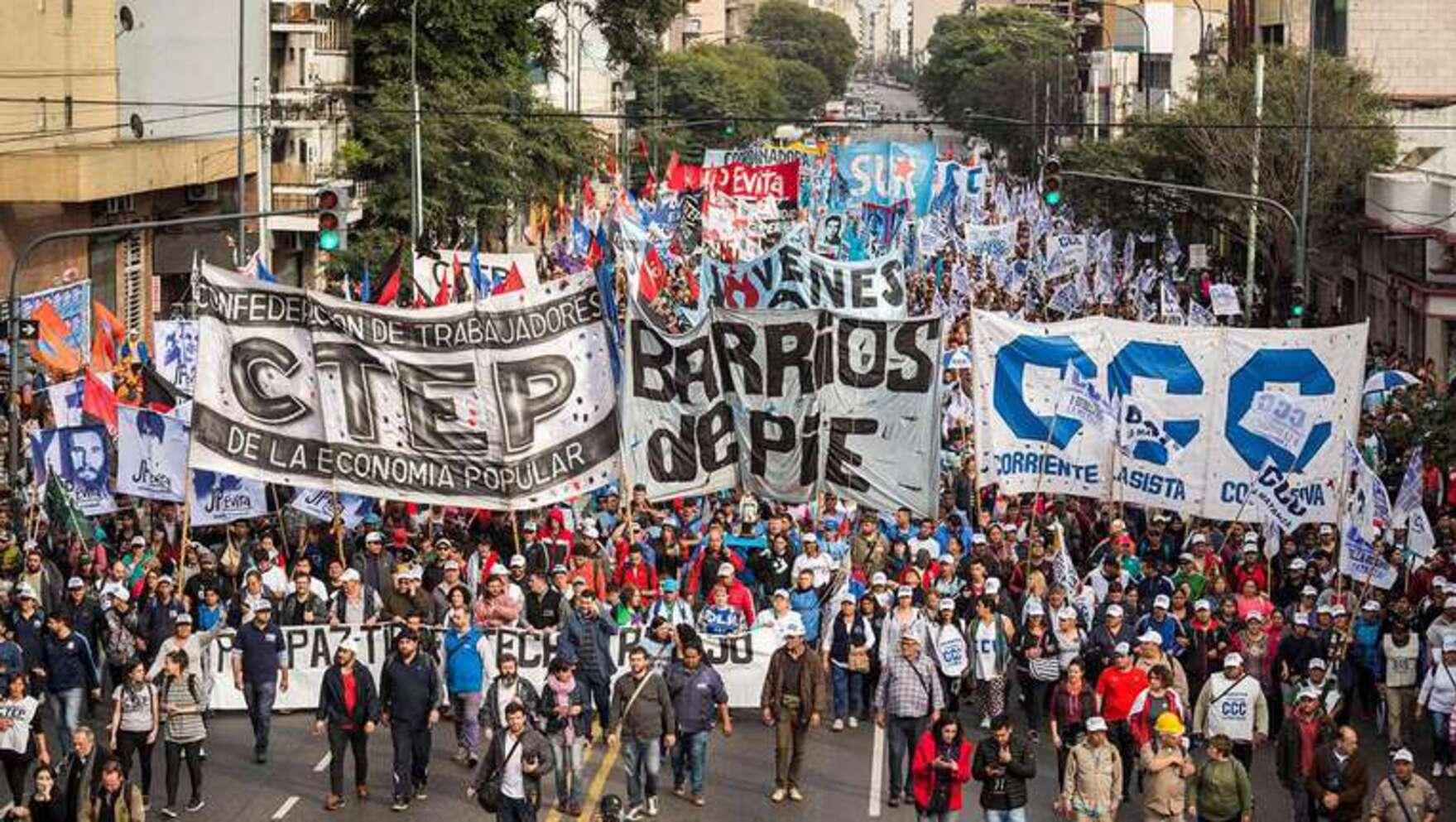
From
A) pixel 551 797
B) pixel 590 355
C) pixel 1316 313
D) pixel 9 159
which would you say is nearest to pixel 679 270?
pixel 9 159

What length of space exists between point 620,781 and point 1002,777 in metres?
3.98

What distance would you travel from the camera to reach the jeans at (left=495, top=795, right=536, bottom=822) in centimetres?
1701

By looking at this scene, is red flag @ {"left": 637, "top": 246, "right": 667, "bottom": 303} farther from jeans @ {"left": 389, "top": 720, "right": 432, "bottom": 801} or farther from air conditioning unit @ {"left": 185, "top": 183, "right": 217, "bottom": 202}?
air conditioning unit @ {"left": 185, "top": 183, "right": 217, "bottom": 202}

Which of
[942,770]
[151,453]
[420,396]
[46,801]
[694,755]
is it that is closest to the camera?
[46,801]

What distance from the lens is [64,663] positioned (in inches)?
784

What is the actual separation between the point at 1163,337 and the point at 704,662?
6427 millimetres

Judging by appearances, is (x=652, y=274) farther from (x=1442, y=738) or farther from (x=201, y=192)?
(x=201, y=192)

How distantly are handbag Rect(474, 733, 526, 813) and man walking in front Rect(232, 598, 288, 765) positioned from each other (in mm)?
3383

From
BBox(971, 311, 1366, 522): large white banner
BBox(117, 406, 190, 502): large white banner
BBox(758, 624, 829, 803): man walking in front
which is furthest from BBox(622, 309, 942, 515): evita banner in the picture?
BBox(117, 406, 190, 502): large white banner

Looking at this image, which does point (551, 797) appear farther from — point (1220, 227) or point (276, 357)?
point (1220, 227)

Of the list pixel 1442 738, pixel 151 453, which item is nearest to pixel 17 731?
pixel 151 453

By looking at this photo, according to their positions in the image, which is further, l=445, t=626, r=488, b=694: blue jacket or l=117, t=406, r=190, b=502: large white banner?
l=117, t=406, r=190, b=502: large white banner

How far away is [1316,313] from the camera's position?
62594 mm

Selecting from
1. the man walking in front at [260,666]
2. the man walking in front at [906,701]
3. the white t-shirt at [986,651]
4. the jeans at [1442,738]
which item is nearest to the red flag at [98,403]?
the man walking in front at [260,666]
